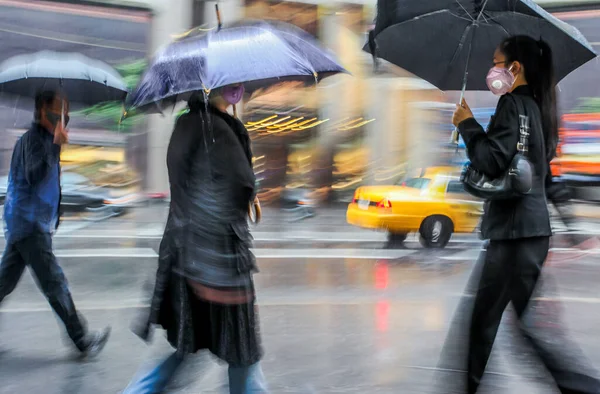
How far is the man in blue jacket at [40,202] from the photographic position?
407 centimetres

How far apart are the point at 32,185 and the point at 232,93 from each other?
6.19ft

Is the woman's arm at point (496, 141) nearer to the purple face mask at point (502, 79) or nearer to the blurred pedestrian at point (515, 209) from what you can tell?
the blurred pedestrian at point (515, 209)

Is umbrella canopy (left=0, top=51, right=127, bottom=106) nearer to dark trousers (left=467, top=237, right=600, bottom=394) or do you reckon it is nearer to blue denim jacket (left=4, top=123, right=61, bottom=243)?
blue denim jacket (left=4, top=123, right=61, bottom=243)

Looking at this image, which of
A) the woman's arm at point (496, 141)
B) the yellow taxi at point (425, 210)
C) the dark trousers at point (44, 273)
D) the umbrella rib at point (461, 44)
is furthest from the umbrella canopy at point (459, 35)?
the yellow taxi at point (425, 210)

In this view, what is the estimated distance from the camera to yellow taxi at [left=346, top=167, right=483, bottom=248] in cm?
1062

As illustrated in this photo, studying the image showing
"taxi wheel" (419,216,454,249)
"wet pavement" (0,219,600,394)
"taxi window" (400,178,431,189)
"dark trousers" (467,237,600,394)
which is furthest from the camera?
"taxi window" (400,178,431,189)

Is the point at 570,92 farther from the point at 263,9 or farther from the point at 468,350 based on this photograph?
the point at 468,350

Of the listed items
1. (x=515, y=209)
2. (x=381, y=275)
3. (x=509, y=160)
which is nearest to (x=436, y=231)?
(x=381, y=275)

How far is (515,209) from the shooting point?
2.98 m

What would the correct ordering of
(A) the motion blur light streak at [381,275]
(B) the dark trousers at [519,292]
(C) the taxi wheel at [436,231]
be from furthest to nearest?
1. (C) the taxi wheel at [436,231]
2. (A) the motion blur light streak at [381,275]
3. (B) the dark trousers at [519,292]

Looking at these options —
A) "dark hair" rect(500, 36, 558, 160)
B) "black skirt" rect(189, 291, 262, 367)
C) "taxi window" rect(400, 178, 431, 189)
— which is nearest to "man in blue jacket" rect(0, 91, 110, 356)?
"black skirt" rect(189, 291, 262, 367)

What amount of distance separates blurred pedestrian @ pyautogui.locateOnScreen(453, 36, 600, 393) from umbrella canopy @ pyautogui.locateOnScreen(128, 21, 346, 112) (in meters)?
0.79

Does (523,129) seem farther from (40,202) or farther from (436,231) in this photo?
(436,231)

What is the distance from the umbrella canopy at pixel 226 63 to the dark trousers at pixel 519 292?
1166 millimetres
